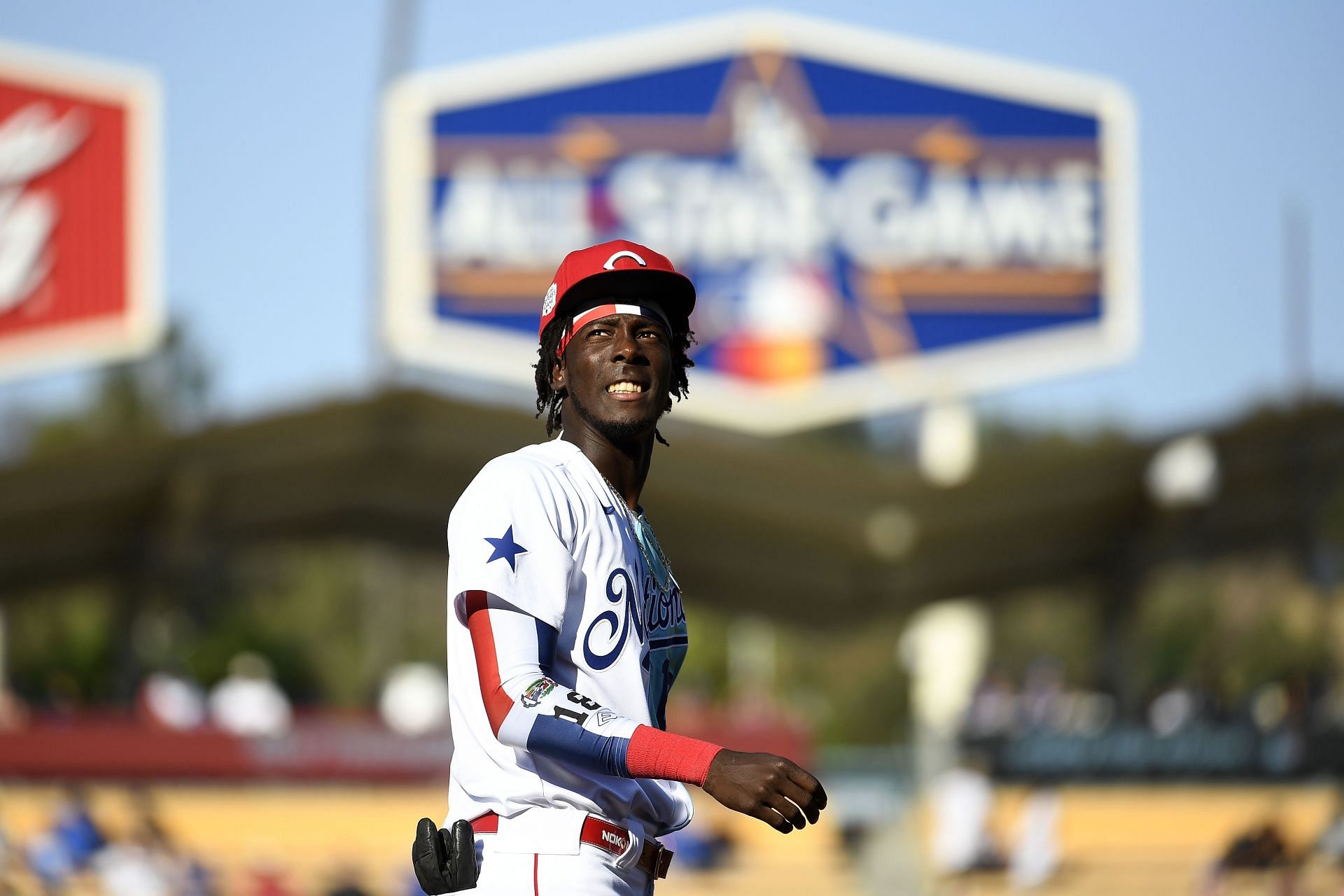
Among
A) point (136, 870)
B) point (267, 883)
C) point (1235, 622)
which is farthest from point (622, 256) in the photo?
point (1235, 622)

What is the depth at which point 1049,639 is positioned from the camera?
69375mm

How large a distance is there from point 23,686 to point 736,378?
10065 millimetres

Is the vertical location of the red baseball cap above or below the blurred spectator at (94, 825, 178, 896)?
above

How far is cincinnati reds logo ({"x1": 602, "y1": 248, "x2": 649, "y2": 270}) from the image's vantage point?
130 inches

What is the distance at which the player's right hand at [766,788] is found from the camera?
2.76 meters

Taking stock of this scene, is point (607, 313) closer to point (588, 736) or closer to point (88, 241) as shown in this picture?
point (588, 736)

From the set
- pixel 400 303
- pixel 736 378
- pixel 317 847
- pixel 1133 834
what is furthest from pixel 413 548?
pixel 1133 834

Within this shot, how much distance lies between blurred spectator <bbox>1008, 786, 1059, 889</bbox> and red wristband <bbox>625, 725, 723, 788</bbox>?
13828mm

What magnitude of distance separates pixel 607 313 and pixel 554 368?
21 cm

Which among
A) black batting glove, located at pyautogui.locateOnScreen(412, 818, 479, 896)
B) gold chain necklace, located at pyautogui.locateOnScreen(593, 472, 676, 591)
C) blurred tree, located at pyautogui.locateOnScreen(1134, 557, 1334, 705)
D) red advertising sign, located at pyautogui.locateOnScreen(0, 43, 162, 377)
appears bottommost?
blurred tree, located at pyautogui.locateOnScreen(1134, 557, 1334, 705)

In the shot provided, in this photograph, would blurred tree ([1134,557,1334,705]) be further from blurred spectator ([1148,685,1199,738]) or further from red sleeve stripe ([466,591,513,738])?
red sleeve stripe ([466,591,513,738])

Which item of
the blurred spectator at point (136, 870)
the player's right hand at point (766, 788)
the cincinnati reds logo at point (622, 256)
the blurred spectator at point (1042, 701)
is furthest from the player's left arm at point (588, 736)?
the blurred spectator at point (1042, 701)

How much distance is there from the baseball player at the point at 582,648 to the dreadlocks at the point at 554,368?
1cm

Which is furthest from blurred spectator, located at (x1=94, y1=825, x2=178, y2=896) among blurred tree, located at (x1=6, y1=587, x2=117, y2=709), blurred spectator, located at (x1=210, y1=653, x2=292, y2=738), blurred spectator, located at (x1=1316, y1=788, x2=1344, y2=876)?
blurred tree, located at (x1=6, y1=587, x2=117, y2=709)
